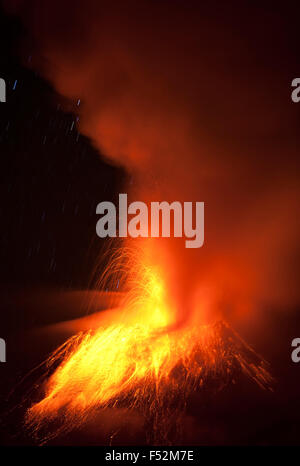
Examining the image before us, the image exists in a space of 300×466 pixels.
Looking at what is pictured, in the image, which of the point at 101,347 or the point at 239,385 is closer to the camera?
the point at 239,385

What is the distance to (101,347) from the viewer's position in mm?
12297

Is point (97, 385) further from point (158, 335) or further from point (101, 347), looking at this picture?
point (158, 335)

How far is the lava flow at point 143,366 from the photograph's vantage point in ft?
30.4

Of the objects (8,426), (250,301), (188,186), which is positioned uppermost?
(188,186)

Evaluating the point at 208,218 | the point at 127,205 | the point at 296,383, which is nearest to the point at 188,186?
the point at 208,218

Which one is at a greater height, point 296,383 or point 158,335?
point 158,335

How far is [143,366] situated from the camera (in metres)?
11.0

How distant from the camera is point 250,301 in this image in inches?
539

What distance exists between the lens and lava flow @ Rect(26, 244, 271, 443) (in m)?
9.27

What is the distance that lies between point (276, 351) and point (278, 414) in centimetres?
317

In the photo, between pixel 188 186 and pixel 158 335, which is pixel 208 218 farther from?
pixel 158 335
